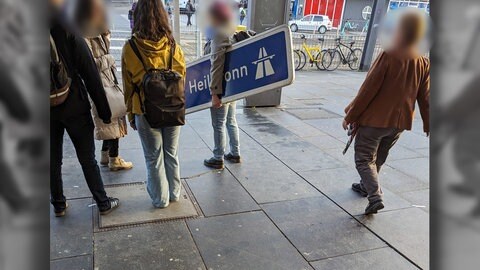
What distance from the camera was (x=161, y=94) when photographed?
9.79ft

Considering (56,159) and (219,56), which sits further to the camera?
(219,56)

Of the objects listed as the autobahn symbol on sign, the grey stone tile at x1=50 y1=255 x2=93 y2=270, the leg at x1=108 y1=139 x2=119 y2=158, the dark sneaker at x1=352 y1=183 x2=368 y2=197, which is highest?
the autobahn symbol on sign

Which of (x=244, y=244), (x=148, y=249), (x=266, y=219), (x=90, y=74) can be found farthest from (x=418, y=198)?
(x=90, y=74)

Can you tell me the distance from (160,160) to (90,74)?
944 mm

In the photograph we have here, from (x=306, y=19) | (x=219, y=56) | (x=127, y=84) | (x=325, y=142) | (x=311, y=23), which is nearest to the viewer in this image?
(x=127, y=84)

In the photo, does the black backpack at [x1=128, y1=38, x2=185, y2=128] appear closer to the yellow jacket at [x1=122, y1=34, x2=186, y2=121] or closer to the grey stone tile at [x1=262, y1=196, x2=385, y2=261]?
the yellow jacket at [x1=122, y1=34, x2=186, y2=121]

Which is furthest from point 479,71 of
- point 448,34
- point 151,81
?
point 151,81

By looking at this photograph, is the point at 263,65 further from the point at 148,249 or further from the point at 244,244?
the point at 148,249

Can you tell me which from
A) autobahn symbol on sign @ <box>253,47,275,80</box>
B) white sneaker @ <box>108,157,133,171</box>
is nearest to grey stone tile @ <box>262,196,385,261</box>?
autobahn symbol on sign @ <box>253,47,275,80</box>

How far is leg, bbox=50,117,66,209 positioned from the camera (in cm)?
284

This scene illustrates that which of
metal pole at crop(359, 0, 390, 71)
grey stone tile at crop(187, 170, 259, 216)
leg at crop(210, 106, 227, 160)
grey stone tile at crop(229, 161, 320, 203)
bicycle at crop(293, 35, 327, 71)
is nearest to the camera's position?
grey stone tile at crop(187, 170, 259, 216)

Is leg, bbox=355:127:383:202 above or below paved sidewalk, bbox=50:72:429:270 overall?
above

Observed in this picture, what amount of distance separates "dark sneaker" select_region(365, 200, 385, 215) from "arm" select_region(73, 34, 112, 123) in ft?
7.94

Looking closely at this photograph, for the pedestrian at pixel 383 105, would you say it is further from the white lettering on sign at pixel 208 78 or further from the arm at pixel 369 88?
the white lettering on sign at pixel 208 78
